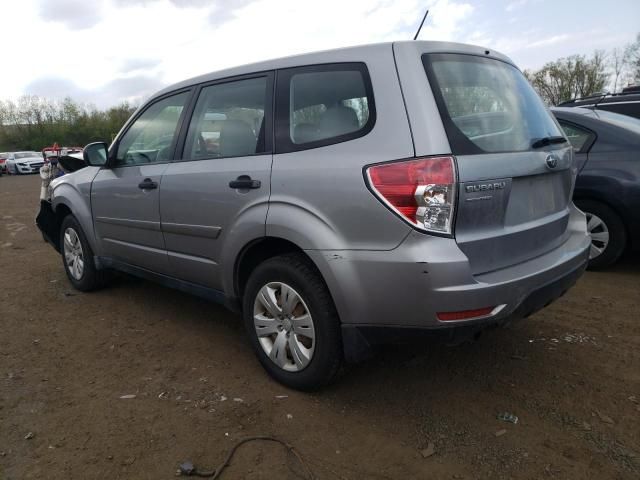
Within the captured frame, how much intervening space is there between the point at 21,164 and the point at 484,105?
36766 millimetres

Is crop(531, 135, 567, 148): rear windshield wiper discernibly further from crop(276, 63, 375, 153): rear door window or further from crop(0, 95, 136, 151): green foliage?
crop(0, 95, 136, 151): green foliage

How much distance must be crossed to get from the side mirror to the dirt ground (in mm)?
1360

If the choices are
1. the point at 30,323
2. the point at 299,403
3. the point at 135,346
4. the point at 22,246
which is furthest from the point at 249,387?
the point at 22,246

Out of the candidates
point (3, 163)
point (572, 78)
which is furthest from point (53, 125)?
point (572, 78)

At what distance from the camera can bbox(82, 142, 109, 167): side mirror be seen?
4356 millimetres

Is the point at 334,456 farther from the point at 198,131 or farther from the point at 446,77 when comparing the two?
the point at 198,131

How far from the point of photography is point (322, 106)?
270 cm

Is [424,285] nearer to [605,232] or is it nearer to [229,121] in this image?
[229,121]

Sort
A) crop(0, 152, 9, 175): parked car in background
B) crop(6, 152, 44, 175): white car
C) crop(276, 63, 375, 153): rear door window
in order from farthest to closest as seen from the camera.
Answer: crop(0, 152, 9, 175): parked car in background → crop(6, 152, 44, 175): white car → crop(276, 63, 375, 153): rear door window

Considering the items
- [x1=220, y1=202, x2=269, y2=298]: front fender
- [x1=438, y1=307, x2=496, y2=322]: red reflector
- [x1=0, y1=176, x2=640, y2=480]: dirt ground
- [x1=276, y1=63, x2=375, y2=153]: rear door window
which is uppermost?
[x1=276, y1=63, x2=375, y2=153]: rear door window

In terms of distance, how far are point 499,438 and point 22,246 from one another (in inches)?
292

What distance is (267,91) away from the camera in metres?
3.01

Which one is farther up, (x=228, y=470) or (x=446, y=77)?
(x=446, y=77)

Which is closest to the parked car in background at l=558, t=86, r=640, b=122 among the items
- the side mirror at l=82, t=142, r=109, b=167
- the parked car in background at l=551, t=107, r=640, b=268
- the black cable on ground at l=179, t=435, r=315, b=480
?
the parked car in background at l=551, t=107, r=640, b=268
